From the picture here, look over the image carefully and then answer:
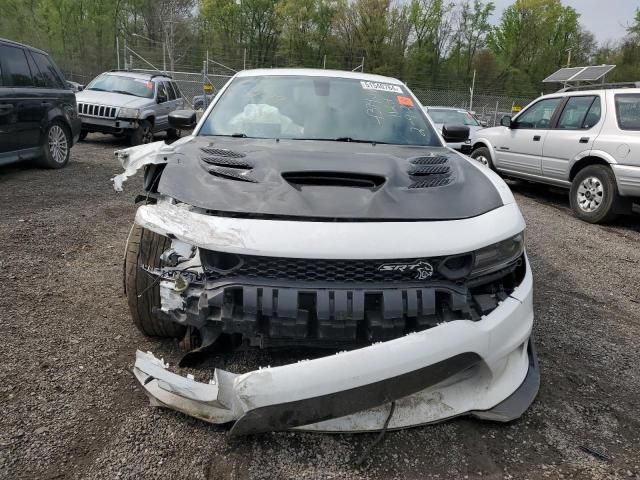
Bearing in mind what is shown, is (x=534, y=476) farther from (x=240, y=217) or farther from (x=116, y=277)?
(x=116, y=277)

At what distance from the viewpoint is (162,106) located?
11867 millimetres

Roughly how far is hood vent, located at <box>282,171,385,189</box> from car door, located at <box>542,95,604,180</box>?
18.5ft

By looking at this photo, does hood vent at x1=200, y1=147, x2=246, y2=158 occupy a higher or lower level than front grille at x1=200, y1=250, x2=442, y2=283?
higher

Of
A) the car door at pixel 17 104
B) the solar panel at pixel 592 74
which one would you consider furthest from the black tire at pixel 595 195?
the car door at pixel 17 104

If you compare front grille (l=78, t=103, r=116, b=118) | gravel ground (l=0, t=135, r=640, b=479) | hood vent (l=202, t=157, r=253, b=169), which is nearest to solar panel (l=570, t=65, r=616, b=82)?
gravel ground (l=0, t=135, r=640, b=479)

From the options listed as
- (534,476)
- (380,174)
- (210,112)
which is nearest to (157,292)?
(380,174)

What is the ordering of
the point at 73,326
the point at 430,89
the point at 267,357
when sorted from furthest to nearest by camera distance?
the point at 430,89
the point at 73,326
the point at 267,357

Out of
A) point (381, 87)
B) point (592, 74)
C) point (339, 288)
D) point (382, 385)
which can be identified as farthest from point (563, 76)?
point (382, 385)

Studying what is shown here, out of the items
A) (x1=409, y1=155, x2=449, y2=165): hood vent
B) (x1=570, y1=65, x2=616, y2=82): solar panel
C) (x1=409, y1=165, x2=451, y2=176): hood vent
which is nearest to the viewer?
(x1=409, y1=165, x2=451, y2=176): hood vent

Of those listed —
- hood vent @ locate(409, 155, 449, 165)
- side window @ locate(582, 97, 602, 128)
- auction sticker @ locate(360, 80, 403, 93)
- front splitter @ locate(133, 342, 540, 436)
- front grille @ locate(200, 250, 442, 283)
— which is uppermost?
auction sticker @ locate(360, 80, 403, 93)

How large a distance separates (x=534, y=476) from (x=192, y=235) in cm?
167

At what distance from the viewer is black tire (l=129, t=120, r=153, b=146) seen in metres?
10.7

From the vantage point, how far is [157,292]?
243 centimetres

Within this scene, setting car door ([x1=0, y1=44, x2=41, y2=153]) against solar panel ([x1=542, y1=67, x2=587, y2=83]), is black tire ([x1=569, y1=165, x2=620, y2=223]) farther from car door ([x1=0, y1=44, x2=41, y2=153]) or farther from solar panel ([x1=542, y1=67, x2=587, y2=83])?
solar panel ([x1=542, y1=67, x2=587, y2=83])
